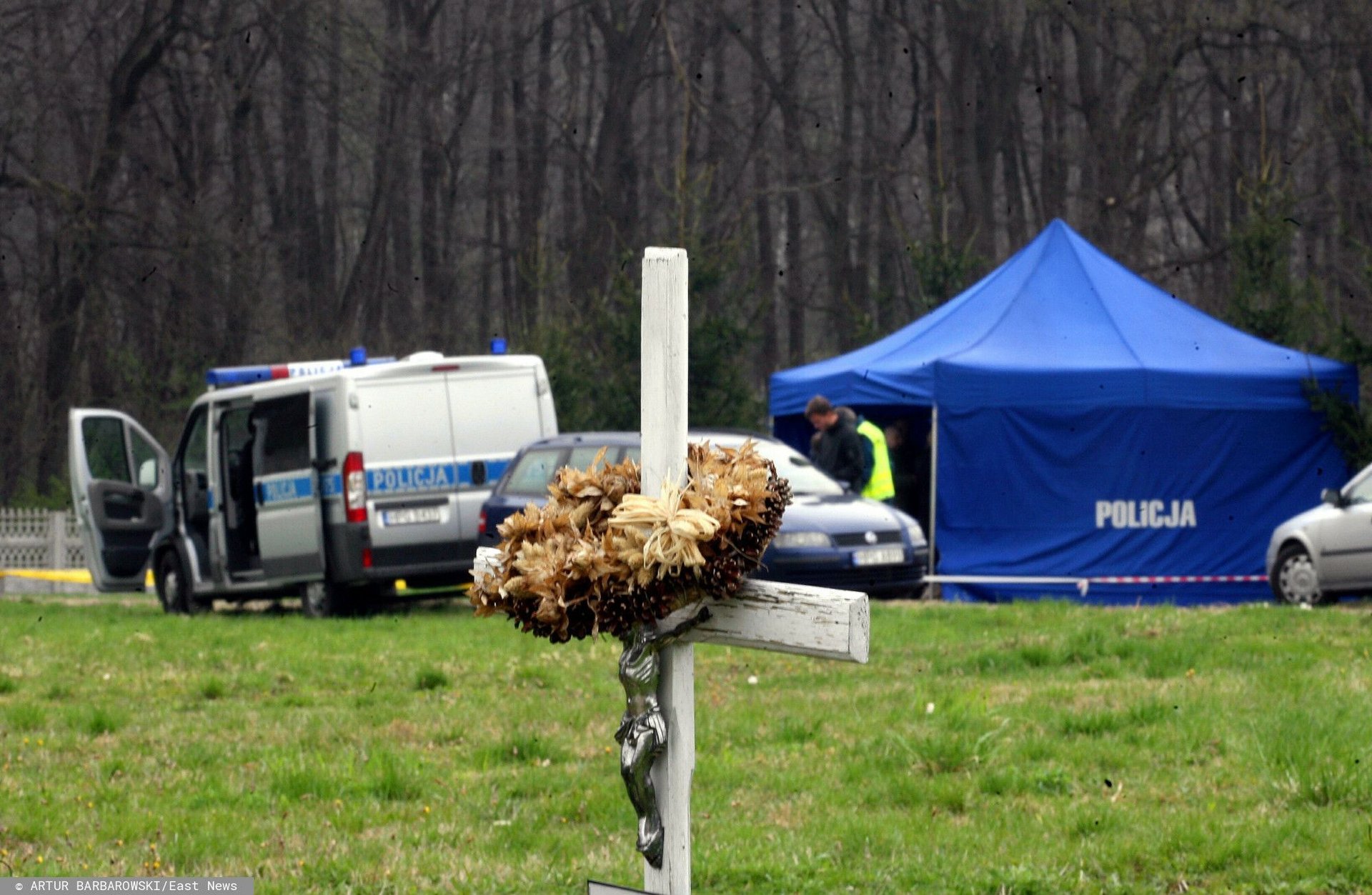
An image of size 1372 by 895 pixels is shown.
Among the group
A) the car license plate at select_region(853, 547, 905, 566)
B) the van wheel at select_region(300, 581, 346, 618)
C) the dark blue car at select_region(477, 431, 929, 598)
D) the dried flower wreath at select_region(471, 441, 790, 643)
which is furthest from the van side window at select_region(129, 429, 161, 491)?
the dried flower wreath at select_region(471, 441, 790, 643)

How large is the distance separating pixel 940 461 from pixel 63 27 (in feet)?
63.6

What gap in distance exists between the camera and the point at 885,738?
7.85m

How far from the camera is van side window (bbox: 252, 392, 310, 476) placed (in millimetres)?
16875

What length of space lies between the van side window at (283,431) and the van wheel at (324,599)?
1.10 m

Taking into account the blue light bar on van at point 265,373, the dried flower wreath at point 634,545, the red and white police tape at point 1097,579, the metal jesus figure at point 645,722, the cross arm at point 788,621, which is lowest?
the red and white police tape at point 1097,579

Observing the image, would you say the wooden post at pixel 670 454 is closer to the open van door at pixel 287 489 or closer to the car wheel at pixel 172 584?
the open van door at pixel 287 489

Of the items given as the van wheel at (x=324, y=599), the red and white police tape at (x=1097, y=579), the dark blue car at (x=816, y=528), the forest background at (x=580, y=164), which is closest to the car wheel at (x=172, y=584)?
the van wheel at (x=324, y=599)

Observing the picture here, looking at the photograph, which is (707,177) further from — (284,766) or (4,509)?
(284,766)

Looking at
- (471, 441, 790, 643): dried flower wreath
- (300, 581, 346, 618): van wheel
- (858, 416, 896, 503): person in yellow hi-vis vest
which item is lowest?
(300, 581, 346, 618): van wheel

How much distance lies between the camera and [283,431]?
17.2 metres

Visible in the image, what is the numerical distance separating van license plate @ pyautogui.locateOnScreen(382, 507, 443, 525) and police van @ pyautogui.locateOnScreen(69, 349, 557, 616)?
12mm

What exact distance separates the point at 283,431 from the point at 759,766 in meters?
Result: 10.5

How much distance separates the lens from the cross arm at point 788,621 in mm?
3309

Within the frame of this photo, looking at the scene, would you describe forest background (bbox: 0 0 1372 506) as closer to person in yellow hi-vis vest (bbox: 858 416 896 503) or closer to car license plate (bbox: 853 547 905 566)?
person in yellow hi-vis vest (bbox: 858 416 896 503)
